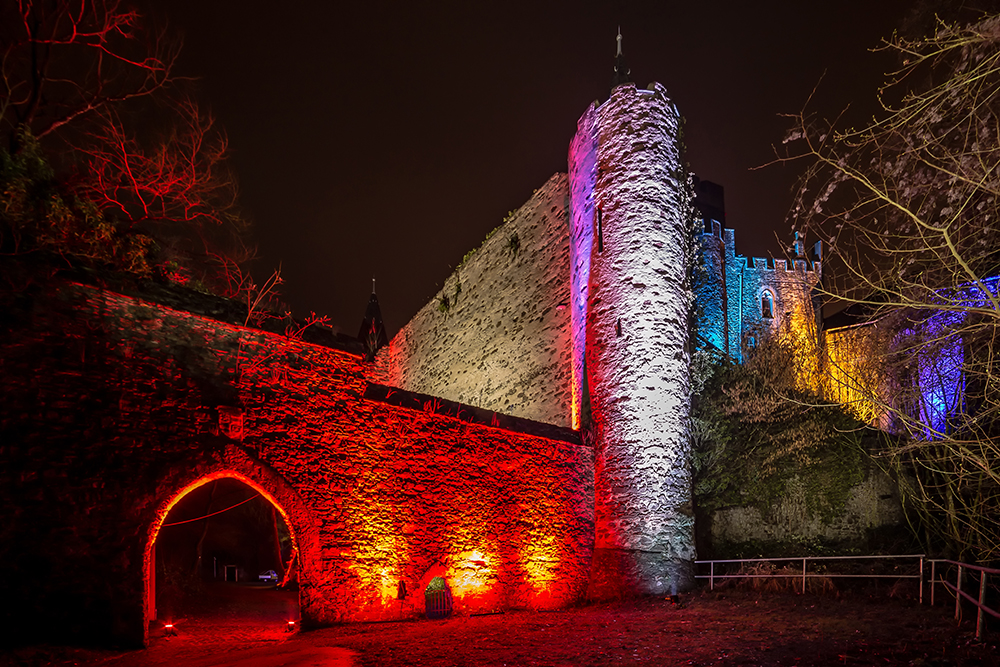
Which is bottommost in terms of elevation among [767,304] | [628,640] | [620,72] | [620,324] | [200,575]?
[200,575]

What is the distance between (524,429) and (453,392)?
8.73 m

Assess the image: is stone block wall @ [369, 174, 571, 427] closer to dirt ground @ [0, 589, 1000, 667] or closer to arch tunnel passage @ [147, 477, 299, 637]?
arch tunnel passage @ [147, 477, 299, 637]

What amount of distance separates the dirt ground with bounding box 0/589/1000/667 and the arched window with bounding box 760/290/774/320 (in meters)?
20.7

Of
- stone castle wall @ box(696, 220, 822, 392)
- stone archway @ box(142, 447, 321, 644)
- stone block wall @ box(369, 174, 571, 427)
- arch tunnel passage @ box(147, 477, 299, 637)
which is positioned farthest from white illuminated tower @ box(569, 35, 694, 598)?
stone castle wall @ box(696, 220, 822, 392)

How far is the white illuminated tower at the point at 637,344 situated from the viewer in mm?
10375

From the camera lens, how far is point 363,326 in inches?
1282

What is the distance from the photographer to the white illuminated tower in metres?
10.4

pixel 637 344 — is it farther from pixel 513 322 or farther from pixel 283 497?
pixel 283 497

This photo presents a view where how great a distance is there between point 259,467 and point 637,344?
6.62m

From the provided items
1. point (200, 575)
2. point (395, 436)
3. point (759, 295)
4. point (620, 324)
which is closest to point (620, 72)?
point (620, 324)

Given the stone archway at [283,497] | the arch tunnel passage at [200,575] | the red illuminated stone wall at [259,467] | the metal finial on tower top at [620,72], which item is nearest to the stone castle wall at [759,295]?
the metal finial on tower top at [620,72]

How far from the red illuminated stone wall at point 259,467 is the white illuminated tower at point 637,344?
32.0 inches

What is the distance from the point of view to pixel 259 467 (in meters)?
7.89

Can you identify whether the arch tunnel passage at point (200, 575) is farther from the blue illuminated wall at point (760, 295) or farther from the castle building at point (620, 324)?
the blue illuminated wall at point (760, 295)
